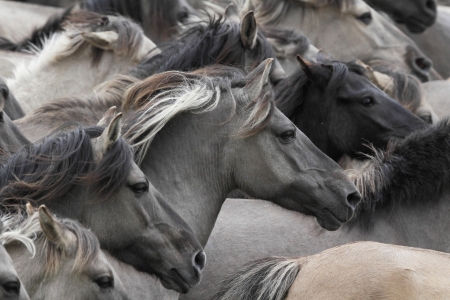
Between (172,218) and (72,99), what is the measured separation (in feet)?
5.60

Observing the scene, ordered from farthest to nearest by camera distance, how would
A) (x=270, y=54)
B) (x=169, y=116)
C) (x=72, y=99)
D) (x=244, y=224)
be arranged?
(x=270, y=54)
(x=72, y=99)
(x=244, y=224)
(x=169, y=116)

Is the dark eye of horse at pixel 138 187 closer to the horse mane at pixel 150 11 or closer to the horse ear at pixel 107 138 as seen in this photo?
the horse ear at pixel 107 138

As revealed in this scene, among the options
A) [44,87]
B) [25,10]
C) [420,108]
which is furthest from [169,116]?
[25,10]

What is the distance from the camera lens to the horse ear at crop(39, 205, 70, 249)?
119 inches

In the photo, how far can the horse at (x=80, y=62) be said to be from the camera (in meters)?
6.07

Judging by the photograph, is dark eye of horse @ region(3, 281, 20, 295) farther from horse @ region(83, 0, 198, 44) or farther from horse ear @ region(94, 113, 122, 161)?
horse @ region(83, 0, 198, 44)

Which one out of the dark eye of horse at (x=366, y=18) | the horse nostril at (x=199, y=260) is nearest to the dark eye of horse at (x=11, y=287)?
the horse nostril at (x=199, y=260)

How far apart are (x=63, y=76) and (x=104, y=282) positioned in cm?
318

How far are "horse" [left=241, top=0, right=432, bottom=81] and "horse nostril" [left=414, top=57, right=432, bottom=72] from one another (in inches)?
7.6

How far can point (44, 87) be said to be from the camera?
609cm

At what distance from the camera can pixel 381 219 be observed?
15.2 ft

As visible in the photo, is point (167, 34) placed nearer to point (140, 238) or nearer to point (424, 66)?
point (424, 66)

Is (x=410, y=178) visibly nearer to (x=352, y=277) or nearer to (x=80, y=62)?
(x=352, y=277)

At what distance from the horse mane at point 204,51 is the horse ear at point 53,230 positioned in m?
2.15
